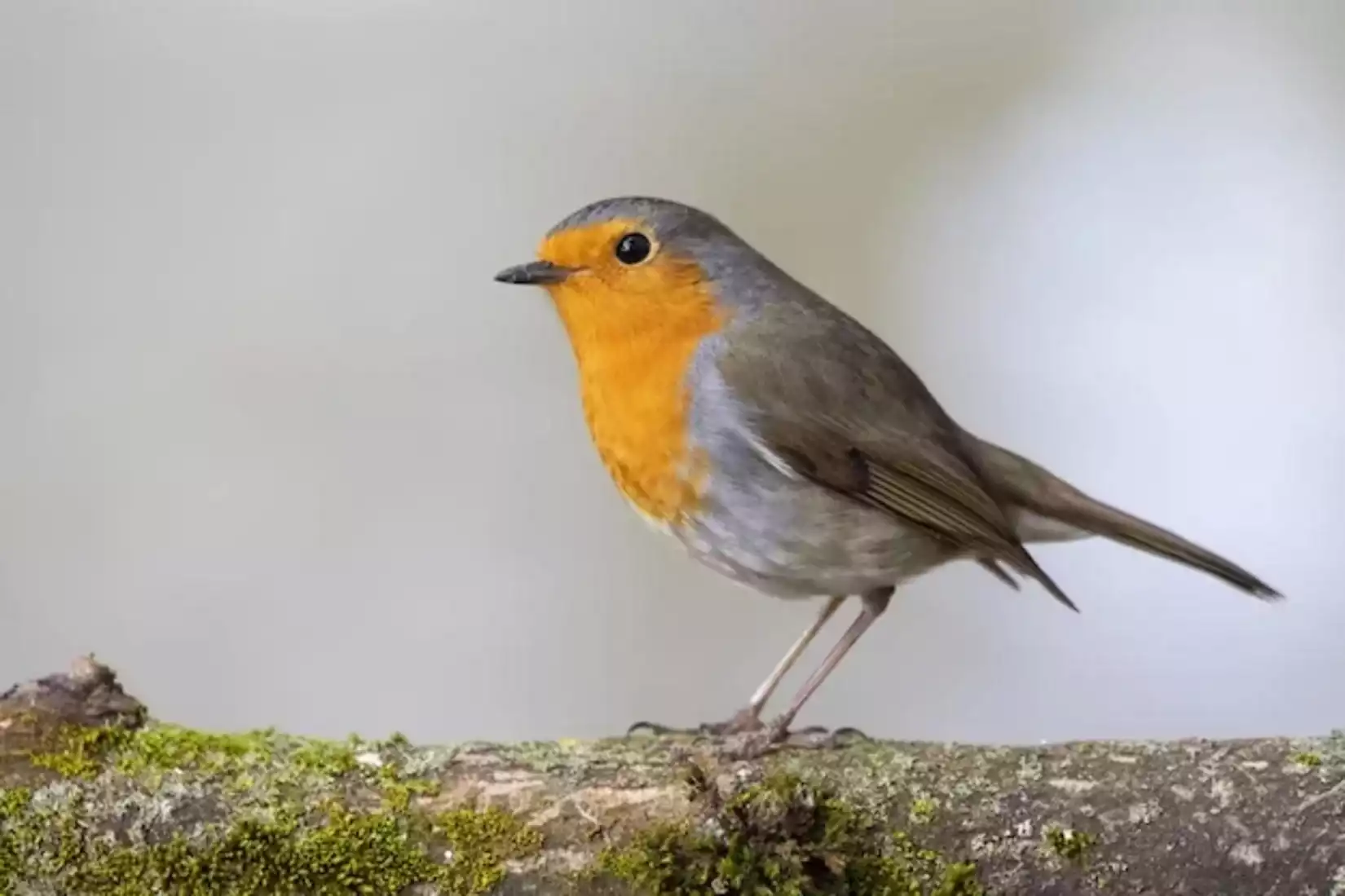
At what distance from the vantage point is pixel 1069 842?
49.0 inches

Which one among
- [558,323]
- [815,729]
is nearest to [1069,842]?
[815,729]

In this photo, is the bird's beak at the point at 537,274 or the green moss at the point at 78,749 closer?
the green moss at the point at 78,749

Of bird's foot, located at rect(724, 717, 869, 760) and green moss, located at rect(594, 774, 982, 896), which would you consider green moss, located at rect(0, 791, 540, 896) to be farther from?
bird's foot, located at rect(724, 717, 869, 760)

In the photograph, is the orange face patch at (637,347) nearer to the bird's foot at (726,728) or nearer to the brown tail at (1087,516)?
the bird's foot at (726,728)

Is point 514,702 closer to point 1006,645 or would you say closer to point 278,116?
point 1006,645

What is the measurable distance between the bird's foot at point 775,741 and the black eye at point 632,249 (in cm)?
68

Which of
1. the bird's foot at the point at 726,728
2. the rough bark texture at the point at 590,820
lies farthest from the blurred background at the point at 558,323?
the rough bark texture at the point at 590,820

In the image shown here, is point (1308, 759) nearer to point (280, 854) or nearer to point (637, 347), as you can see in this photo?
point (637, 347)

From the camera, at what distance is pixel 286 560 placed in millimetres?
2791

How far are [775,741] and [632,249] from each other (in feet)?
2.36

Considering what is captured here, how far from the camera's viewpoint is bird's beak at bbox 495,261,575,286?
65.8 inches

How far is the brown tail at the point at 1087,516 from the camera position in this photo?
1713 millimetres

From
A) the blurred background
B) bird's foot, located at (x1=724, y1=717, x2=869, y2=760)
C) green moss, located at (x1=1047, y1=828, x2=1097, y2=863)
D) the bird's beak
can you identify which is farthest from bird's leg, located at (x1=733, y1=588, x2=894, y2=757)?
the blurred background

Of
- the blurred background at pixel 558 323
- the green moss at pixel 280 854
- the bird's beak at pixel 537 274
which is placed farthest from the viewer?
the blurred background at pixel 558 323
